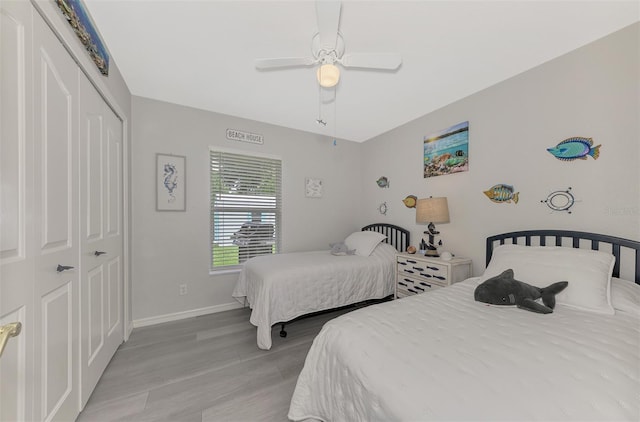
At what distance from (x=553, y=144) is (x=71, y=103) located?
11.0 feet

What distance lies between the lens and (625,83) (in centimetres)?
157

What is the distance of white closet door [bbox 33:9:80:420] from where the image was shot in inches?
40.6

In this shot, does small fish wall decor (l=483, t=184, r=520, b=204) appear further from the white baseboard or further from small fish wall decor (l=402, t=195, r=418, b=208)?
the white baseboard

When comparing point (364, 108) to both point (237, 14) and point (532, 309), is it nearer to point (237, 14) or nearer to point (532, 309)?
point (237, 14)

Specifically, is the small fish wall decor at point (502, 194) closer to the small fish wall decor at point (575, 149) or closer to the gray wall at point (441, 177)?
the gray wall at point (441, 177)

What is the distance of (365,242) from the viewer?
3.06 m

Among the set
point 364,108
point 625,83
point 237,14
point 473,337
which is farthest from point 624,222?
point 237,14

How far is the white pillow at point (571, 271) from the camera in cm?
135

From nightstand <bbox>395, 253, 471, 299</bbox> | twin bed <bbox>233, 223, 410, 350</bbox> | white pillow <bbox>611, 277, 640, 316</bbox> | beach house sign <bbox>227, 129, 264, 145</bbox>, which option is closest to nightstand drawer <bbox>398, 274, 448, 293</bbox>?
nightstand <bbox>395, 253, 471, 299</bbox>

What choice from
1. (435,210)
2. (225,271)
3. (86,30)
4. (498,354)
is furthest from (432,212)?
(86,30)

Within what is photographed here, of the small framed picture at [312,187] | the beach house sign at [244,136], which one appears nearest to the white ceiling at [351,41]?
the beach house sign at [244,136]

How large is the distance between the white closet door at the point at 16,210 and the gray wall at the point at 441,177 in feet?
5.84

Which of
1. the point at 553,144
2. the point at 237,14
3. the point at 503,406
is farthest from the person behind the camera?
the point at 553,144

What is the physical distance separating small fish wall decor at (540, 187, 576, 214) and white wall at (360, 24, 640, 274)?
35 mm
